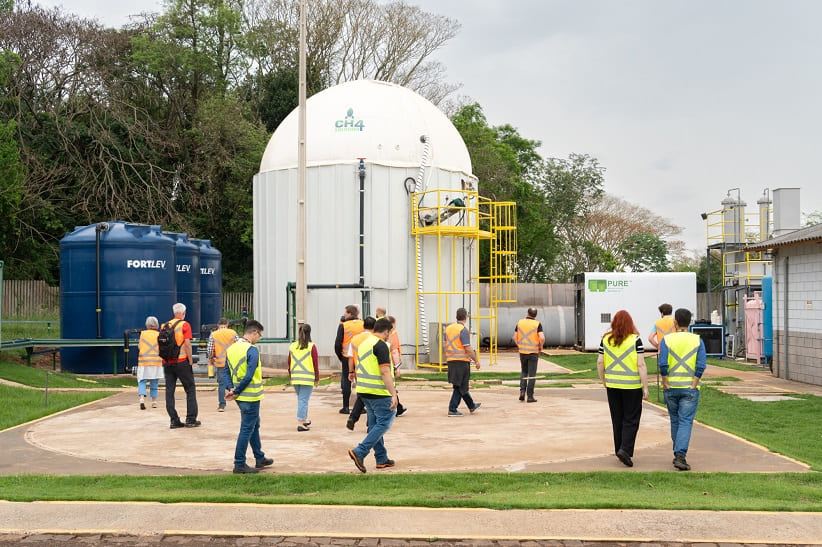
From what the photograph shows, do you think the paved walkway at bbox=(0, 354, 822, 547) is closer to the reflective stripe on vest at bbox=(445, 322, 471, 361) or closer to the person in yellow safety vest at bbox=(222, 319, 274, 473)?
the person in yellow safety vest at bbox=(222, 319, 274, 473)

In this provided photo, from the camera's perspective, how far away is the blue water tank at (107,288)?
23297 millimetres

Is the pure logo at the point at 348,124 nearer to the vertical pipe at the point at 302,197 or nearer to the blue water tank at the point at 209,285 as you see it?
the vertical pipe at the point at 302,197

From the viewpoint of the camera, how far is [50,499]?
8289 mm

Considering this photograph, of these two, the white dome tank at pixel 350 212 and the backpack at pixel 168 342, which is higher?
the white dome tank at pixel 350 212

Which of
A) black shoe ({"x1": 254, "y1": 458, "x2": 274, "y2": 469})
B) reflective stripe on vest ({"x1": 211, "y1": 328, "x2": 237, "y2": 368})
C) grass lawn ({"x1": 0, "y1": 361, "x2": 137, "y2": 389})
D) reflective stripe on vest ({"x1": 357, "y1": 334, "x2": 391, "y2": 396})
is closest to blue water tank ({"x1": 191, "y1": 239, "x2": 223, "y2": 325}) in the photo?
grass lawn ({"x1": 0, "y1": 361, "x2": 137, "y2": 389})

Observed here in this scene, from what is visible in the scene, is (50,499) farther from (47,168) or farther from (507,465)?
(47,168)

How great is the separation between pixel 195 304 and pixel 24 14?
63.8 feet

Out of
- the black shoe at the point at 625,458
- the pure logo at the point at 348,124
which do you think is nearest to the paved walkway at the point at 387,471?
the black shoe at the point at 625,458

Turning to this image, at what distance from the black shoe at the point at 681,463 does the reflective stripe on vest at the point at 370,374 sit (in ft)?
11.6

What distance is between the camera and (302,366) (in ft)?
40.7

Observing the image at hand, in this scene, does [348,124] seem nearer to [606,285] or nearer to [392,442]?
[606,285]

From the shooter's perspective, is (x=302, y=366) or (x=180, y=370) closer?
(x=302, y=366)

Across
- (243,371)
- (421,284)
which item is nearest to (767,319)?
(421,284)

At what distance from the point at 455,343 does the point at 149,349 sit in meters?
5.53
